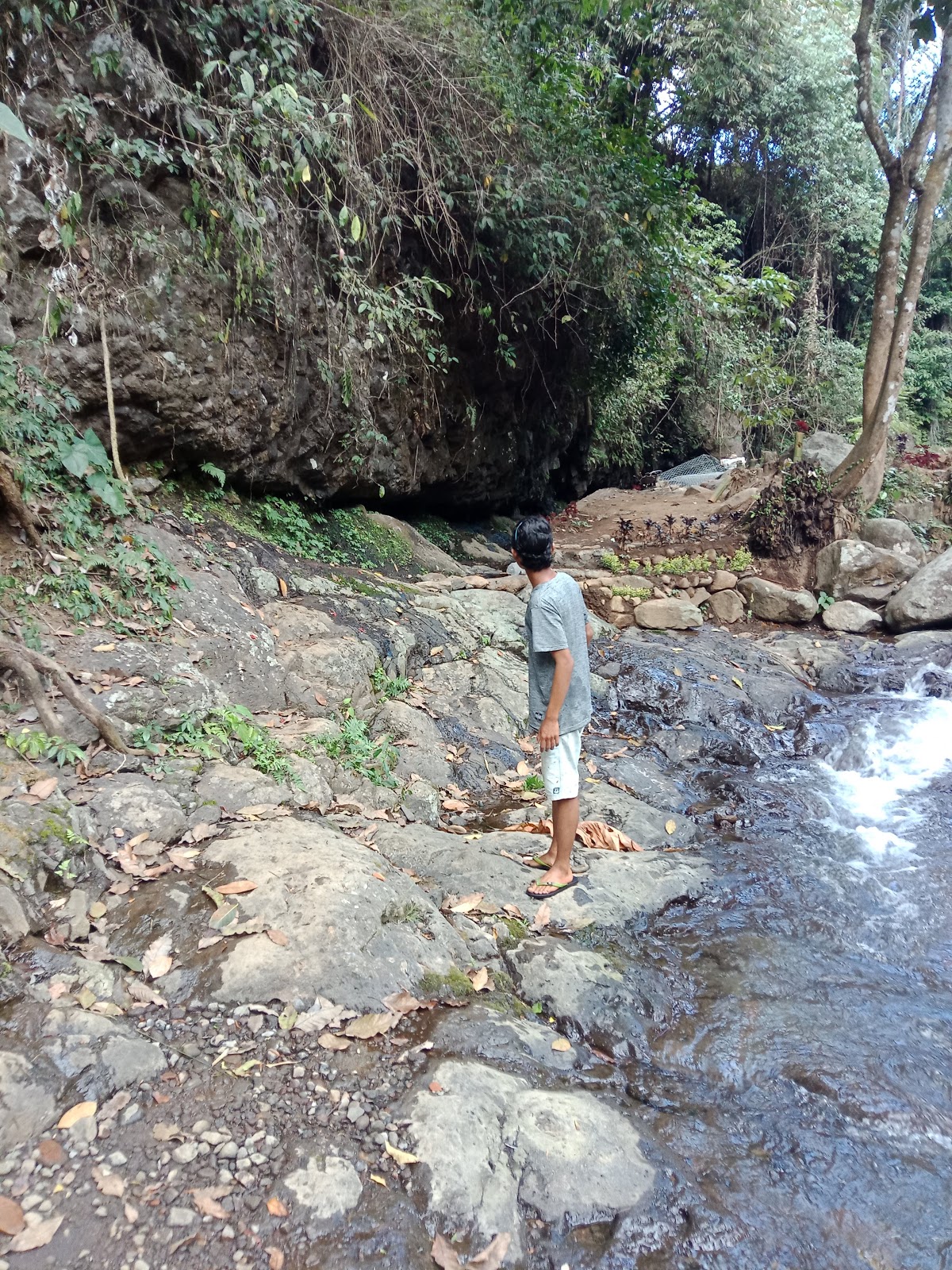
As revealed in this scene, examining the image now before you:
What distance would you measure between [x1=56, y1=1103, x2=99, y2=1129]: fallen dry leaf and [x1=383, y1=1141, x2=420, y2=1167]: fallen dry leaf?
872 millimetres

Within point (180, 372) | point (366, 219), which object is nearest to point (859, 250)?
point (366, 219)

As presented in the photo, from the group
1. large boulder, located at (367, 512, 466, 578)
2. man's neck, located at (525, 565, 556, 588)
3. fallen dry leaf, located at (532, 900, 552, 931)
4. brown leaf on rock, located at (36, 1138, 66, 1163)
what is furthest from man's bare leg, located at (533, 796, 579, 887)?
large boulder, located at (367, 512, 466, 578)

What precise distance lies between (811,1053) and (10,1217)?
2.92 m

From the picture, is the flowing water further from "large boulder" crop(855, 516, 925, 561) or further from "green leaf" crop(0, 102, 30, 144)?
"large boulder" crop(855, 516, 925, 561)

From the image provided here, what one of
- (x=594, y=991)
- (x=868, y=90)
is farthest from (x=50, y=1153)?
(x=868, y=90)

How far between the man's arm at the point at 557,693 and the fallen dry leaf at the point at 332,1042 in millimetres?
1545

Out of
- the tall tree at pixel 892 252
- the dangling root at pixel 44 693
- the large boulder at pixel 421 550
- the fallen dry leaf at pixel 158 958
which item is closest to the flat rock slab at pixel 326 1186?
the fallen dry leaf at pixel 158 958

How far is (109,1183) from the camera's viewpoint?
2.06 m

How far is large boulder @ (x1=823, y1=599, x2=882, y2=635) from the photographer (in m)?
9.88

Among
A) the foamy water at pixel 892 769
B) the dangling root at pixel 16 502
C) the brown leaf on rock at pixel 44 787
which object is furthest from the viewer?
the foamy water at pixel 892 769

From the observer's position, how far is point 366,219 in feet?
25.4

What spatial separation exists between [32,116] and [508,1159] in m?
6.90

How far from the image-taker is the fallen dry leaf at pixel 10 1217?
1868 millimetres

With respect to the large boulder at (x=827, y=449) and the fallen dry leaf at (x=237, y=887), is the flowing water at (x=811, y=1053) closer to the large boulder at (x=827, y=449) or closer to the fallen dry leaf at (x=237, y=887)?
the fallen dry leaf at (x=237, y=887)
